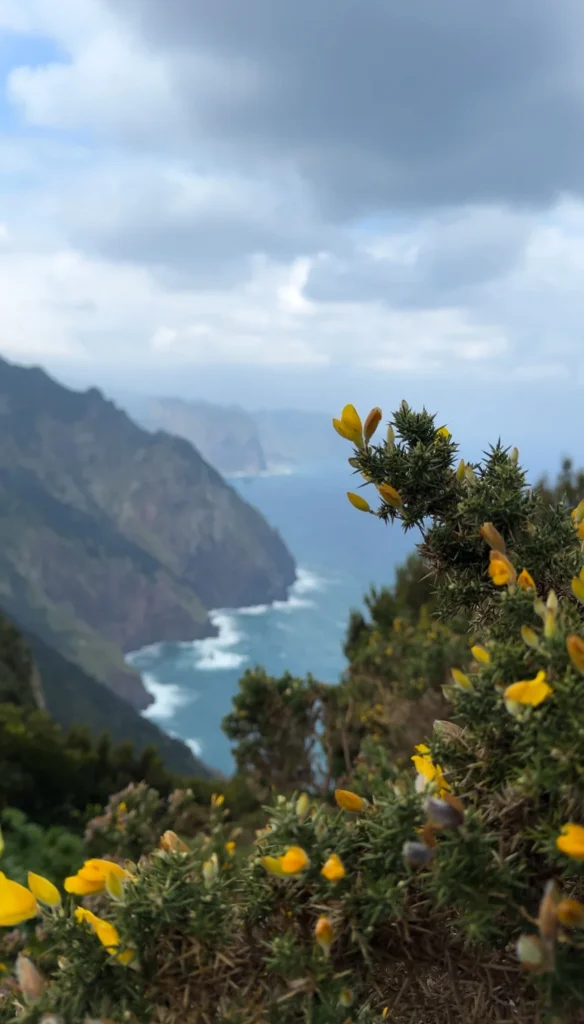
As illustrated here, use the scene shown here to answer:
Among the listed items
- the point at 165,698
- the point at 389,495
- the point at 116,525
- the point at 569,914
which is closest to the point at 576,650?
the point at 569,914

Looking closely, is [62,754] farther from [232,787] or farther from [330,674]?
[330,674]

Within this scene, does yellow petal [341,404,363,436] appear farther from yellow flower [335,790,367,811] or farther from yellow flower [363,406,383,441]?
yellow flower [335,790,367,811]

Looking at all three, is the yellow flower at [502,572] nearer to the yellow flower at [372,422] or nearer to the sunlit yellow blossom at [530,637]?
the sunlit yellow blossom at [530,637]

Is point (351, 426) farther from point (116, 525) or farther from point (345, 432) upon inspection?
point (116, 525)

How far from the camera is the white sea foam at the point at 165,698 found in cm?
7881

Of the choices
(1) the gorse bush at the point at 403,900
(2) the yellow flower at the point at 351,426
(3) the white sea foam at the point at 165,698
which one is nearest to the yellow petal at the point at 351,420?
(2) the yellow flower at the point at 351,426

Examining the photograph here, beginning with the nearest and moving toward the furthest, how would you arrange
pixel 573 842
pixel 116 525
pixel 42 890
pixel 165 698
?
1. pixel 573 842
2. pixel 42 890
3. pixel 165 698
4. pixel 116 525

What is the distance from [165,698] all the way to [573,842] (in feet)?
291

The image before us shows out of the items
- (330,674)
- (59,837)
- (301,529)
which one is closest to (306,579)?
(301,529)

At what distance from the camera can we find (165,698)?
84.5 metres

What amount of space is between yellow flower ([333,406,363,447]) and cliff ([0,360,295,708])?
9922 centimetres

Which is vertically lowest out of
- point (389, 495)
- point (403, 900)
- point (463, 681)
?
point (403, 900)

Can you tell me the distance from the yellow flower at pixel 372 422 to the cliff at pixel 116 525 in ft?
326

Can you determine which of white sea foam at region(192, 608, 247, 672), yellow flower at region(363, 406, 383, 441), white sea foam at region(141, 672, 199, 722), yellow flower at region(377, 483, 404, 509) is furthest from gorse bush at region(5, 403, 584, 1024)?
white sea foam at region(192, 608, 247, 672)
